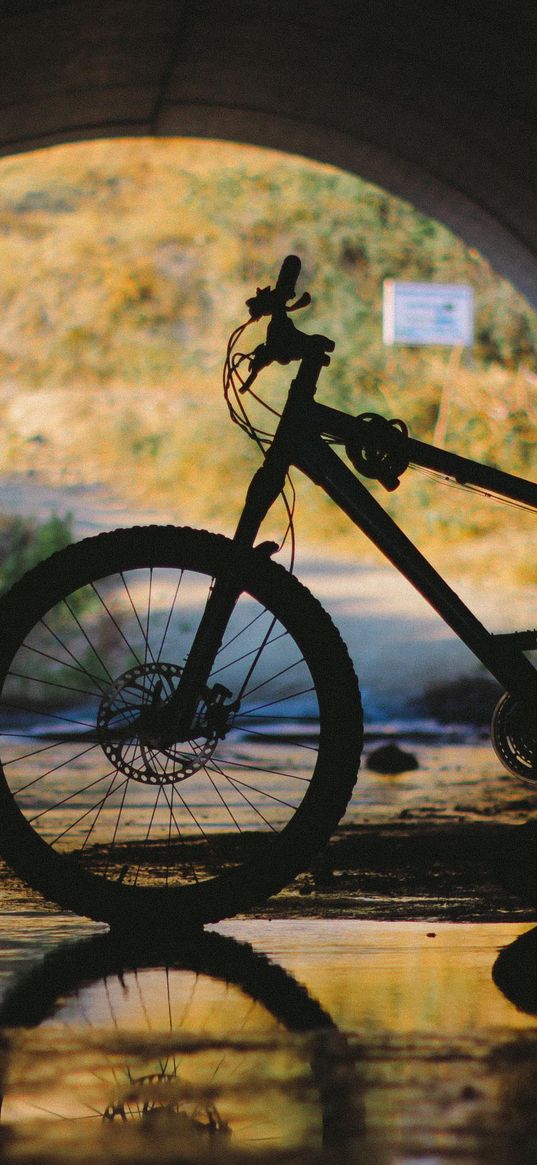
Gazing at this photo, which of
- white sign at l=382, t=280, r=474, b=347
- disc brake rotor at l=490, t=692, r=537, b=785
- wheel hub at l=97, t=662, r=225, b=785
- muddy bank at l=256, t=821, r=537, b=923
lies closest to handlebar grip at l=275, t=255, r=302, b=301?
wheel hub at l=97, t=662, r=225, b=785

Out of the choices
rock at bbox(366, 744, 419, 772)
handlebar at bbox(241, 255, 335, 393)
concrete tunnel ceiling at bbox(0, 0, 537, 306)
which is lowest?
handlebar at bbox(241, 255, 335, 393)

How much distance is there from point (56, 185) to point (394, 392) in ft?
32.8

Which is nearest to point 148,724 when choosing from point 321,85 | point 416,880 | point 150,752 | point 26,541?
point 150,752

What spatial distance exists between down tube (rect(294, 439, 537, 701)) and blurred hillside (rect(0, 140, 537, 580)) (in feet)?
53.8

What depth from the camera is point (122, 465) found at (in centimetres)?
2423

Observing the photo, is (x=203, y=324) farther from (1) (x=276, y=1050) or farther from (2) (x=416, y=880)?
(1) (x=276, y=1050)

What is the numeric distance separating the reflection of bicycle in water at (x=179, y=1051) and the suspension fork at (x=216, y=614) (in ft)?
1.72

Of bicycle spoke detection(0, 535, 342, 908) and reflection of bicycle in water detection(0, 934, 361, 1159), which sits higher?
bicycle spoke detection(0, 535, 342, 908)

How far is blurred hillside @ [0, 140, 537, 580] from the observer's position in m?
21.8

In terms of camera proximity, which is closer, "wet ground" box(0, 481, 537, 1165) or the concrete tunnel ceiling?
"wet ground" box(0, 481, 537, 1165)

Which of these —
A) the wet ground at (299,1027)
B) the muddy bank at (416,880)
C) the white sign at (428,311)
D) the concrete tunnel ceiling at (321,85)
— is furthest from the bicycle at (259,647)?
the white sign at (428,311)

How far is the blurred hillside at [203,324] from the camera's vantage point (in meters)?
21.8

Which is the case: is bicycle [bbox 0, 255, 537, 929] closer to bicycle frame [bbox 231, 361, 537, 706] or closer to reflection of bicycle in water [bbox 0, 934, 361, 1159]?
bicycle frame [bbox 231, 361, 537, 706]

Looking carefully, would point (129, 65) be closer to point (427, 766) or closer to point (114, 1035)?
point (427, 766)
